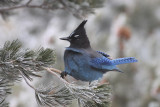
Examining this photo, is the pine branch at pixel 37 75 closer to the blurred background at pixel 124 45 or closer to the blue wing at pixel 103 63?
the blue wing at pixel 103 63

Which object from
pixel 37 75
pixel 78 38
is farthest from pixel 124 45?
pixel 37 75

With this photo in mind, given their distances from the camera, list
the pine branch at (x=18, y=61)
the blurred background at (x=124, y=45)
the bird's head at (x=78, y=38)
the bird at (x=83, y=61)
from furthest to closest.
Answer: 1. the blurred background at (x=124, y=45)
2. the bird's head at (x=78, y=38)
3. the bird at (x=83, y=61)
4. the pine branch at (x=18, y=61)

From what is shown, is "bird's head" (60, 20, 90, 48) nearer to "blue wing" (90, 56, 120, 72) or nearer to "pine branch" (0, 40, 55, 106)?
"blue wing" (90, 56, 120, 72)

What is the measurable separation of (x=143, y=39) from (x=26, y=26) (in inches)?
108

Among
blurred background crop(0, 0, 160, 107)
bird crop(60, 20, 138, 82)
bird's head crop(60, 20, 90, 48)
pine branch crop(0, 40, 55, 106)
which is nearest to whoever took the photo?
pine branch crop(0, 40, 55, 106)

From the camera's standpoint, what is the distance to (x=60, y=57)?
4.27 metres

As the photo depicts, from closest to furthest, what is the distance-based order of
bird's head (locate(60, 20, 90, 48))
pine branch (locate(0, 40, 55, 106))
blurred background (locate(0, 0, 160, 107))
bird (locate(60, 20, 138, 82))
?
pine branch (locate(0, 40, 55, 106))
bird (locate(60, 20, 138, 82))
bird's head (locate(60, 20, 90, 48))
blurred background (locate(0, 0, 160, 107))

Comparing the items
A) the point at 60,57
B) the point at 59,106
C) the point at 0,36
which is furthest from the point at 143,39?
the point at 59,106

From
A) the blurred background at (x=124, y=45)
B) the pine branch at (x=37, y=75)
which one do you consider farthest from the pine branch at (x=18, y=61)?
the blurred background at (x=124, y=45)

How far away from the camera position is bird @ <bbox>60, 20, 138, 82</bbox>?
6.25 ft

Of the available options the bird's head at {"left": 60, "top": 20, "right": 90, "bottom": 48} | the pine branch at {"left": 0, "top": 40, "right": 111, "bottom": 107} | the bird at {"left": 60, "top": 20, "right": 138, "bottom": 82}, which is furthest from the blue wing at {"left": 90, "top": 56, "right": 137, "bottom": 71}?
the pine branch at {"left": 0, "top": 40, "right": 111, "bottom": 107}

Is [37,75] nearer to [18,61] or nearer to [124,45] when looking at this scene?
[18,61]

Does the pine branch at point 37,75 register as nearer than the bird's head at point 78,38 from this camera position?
Yes

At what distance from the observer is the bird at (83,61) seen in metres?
1.90
